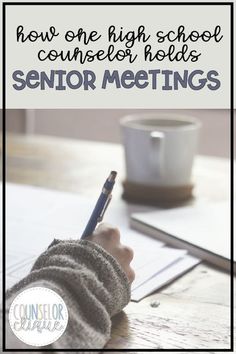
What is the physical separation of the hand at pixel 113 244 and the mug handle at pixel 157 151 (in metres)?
0.36

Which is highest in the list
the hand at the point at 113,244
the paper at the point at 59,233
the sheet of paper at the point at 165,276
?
the hand at the point at 113,244

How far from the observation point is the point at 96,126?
125 cm

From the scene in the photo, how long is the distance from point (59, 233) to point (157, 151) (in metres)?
0.38

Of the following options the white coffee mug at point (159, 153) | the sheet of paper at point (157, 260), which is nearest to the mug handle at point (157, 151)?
the white coffee mug at point (159, 153)

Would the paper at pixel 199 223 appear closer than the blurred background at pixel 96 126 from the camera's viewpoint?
Yes

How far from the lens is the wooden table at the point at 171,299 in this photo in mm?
317

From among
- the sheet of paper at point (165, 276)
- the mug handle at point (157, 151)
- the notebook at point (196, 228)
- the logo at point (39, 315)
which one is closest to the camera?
the logo at point (39, 315)

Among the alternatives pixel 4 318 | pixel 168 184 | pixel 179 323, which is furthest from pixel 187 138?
pixel 4 318

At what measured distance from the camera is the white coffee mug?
0.67m

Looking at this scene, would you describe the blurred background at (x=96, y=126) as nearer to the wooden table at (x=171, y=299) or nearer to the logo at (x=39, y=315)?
the wooden table at (x=171, y=299)

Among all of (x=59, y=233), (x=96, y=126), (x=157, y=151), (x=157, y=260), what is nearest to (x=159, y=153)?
(x=157, y=151)

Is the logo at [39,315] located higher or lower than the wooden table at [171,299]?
higher

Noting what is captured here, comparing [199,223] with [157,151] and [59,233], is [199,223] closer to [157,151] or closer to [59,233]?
[157,151]

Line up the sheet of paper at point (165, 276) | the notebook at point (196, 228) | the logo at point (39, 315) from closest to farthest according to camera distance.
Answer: the logo at point (39, 315)
the sheet of paper at point (165, 276)
the notebook at point (196, 228)
